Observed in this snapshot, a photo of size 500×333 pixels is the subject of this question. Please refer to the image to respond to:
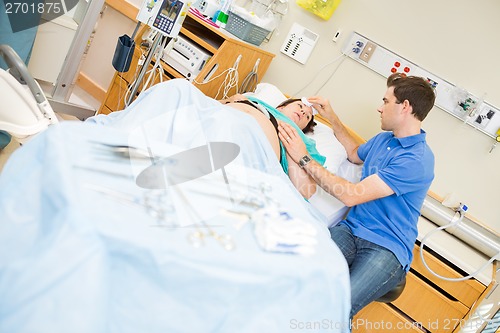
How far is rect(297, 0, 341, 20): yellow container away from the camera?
2.52 metres

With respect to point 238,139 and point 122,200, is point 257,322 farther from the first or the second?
point 238,139

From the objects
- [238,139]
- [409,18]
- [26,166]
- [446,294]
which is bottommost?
[446,294]

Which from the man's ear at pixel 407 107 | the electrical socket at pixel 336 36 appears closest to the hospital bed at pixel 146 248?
the man's ear at pixel 407 107

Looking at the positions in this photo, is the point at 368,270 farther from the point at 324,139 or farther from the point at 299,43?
the point at 299,43

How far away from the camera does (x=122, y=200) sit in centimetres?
81

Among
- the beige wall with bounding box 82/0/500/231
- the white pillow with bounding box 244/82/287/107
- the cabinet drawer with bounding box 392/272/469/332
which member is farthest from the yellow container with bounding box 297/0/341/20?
the cabinet drawer with bounding box 392/272/469/332

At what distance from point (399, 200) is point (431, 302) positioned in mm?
636

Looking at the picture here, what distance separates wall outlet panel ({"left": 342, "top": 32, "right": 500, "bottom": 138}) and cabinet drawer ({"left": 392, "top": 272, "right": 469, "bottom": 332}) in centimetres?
93

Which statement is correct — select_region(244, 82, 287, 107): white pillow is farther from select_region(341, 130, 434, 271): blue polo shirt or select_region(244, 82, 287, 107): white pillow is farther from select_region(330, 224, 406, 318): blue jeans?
select_region(330, 224, 406, 318): blue jeans

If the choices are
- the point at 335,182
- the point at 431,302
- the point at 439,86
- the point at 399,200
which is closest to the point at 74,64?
the point at 335,182

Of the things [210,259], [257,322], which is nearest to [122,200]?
[210,259]

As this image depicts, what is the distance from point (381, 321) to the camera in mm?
2180

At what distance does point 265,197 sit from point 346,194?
796mm

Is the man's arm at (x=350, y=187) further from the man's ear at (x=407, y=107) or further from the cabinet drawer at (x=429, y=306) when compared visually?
the cabinet drawer at (x=429, y=306)
